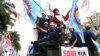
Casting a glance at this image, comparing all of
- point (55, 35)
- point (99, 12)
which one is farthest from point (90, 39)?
point (99, 12)

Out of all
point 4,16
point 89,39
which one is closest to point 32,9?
point 4,16

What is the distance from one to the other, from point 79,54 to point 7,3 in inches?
493

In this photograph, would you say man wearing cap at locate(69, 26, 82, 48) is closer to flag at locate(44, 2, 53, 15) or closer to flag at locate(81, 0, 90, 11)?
flag at locate(44, 2, 53, 15)

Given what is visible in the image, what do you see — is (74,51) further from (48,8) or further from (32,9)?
(48,8)

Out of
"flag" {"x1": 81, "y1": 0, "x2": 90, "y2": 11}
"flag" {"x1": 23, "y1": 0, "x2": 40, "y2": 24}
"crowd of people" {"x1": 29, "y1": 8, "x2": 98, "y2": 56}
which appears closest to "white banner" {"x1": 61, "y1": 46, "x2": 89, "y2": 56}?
"crowd of people" {"x1": 29, "y1": 8, "x2": 98, "y2": 56}

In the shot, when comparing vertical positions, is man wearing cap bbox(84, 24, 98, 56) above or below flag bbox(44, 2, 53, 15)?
below

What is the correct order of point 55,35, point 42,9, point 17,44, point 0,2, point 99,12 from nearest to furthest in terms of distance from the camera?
point 55,35
point 0,2
point 42,9
point 17,44
point 99,12

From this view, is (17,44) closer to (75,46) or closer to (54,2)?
(54,2)

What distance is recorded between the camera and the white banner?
55.7 feet

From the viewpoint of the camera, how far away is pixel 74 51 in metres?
17.2

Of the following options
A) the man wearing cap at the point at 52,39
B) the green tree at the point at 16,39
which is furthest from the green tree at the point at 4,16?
the man wearing cap at the point at 52,39

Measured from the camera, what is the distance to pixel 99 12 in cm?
4019

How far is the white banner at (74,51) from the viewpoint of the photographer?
669 inches

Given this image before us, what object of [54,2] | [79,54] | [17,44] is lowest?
[79,54]
